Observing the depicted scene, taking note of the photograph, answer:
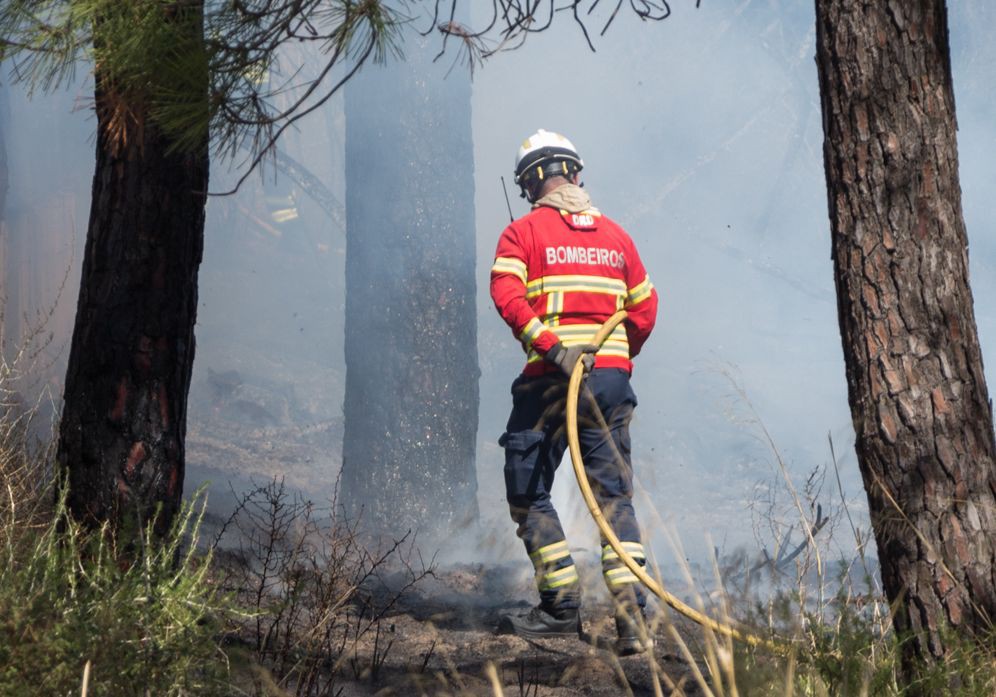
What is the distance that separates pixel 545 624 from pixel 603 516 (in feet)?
2.72

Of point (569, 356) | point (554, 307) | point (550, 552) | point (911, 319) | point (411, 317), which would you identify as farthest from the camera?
point (411, 317)

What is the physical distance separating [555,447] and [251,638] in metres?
1.43

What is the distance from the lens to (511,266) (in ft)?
13.8

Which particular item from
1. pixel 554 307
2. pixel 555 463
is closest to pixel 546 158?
pixel 554 307

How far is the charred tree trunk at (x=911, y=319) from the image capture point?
8.81 feet

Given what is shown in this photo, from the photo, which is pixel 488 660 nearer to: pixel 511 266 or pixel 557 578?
pixel 557 578

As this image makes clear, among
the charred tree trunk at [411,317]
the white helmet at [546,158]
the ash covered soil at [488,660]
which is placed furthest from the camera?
the charred tree trunk at [411,317]

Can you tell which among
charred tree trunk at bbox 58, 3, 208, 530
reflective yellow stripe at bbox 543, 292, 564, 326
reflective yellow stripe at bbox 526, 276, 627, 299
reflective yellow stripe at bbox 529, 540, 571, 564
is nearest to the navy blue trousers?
reflective yellow stripe at bbox 529, 540, 571, 564

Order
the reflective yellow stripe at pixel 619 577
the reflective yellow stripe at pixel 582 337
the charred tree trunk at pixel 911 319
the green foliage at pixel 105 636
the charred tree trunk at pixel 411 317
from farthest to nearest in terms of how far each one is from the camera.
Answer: the charred tree trunk at pixel 411 317 → the reflective yellow stripe at pixel 582 337 → the reflective yellow stripe at pixel 619 577 → the charred tree trunk at pixel 911 319 → the green foliage at pixel 105 636

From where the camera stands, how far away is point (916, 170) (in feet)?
9.13

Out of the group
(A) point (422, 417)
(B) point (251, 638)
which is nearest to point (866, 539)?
(B) point (251, 638)

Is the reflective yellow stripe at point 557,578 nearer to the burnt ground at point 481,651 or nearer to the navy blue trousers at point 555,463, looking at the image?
the navy blue trousers at point 555,463

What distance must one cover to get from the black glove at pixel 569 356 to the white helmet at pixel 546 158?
2.73 ft

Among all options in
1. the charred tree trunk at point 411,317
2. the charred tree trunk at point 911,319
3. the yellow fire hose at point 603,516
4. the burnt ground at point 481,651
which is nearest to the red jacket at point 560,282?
the yellow fire hose at point 603,516
